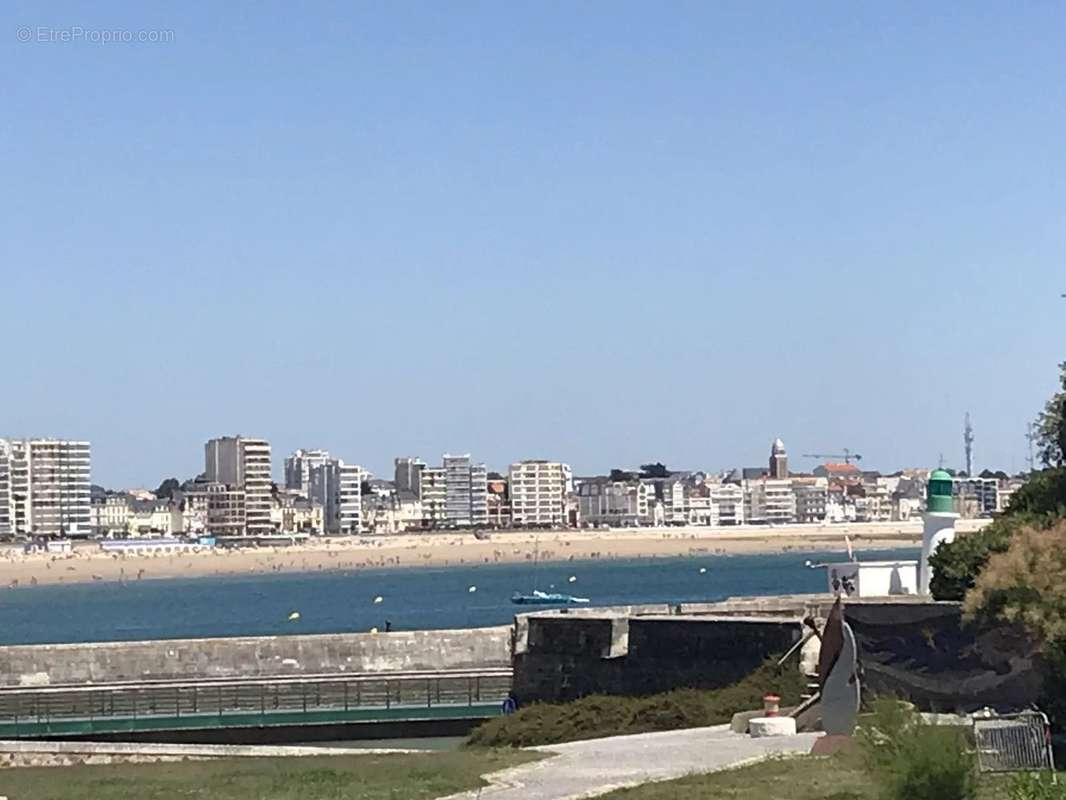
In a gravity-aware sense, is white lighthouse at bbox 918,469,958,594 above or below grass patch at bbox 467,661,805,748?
above

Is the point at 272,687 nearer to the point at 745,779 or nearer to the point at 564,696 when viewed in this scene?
the point at 564,696

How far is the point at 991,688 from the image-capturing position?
92.2 feet

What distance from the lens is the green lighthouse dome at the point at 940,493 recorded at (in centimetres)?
4100

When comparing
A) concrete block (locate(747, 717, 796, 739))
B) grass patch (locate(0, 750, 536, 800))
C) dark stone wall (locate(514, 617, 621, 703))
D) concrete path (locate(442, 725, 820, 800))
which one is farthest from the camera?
dark stone wall (locate(514, 617, 621, 703))

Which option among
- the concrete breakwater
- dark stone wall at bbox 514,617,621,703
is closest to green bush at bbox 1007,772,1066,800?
the concrete breakwater

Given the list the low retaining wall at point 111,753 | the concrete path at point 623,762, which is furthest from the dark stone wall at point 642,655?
the low retaining wall at point 111,753

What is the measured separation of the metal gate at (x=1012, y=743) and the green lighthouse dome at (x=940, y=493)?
22.7 meters

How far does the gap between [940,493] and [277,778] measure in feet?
77.9

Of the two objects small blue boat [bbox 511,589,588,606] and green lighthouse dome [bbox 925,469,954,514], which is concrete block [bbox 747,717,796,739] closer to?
green lighthouse dome [bbox 925,469,954,514]

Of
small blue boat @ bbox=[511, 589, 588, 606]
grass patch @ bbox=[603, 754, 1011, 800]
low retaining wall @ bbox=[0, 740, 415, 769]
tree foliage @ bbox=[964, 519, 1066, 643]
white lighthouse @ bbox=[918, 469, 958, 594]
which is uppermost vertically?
white lighthouse @ bbox=[918, 469, 958, 594]

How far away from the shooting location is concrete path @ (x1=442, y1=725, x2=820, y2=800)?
1928 cm

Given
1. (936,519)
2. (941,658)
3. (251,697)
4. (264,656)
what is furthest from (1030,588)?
(264,656)

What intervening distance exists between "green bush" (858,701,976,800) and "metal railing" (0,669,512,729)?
2235 cm

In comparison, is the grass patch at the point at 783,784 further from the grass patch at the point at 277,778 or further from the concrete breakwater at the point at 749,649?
the concrete breakwater at the point at 749,649
